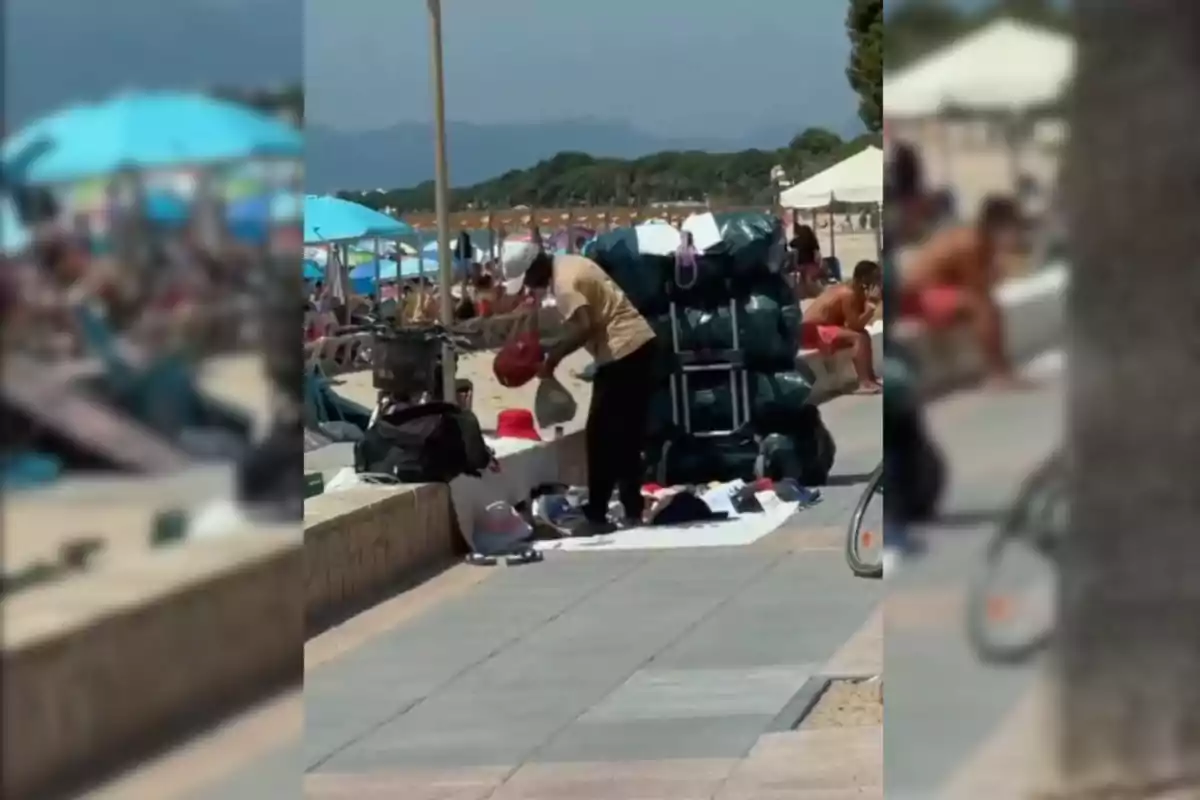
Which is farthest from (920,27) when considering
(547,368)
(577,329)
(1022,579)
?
(547,368)

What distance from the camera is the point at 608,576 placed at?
8.10 m

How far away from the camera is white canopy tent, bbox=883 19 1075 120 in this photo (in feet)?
10.6

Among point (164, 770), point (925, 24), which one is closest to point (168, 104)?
point (164, 770)

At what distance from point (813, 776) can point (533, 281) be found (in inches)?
183

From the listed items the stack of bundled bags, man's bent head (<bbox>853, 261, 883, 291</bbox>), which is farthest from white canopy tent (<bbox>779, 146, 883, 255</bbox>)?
the stack of bundled bags

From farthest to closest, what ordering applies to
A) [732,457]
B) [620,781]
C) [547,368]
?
[732,457] < [547,368] < [620,781]

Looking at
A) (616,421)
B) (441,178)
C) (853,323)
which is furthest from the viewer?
(853,323)

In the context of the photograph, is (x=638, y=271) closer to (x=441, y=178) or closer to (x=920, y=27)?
(x=441, y=178)

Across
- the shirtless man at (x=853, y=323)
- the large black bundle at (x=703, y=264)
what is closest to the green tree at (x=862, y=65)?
the large black bundle at (x=703, y=264)

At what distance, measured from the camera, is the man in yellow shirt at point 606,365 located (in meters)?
8.86

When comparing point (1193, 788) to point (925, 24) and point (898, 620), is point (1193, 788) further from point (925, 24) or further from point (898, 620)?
point (925, 24)

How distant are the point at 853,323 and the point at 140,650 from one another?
1203 cm

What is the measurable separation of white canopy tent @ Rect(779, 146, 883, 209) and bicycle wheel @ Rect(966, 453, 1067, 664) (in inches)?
579

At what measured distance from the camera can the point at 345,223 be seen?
60.0 feet
